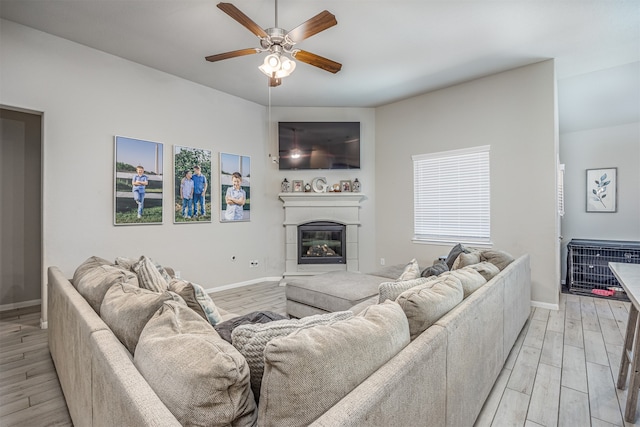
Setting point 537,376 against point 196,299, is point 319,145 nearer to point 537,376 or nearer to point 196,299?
point 196,299

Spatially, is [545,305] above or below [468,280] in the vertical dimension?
below

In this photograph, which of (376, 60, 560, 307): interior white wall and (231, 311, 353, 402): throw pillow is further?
(376, 60, 560, 307): interior white wall

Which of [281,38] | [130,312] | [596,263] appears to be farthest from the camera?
[596,263]

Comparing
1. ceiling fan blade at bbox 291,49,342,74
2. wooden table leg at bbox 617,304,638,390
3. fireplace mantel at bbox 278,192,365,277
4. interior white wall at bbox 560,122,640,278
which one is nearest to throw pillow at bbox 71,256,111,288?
ceiling fan blade at bbox 291,49,342,74

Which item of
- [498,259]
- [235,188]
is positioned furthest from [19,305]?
[498,259]

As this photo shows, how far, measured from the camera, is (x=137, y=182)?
3.74 m

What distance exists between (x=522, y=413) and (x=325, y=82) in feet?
13.3

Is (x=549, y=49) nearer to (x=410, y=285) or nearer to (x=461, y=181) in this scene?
(x=461, y=181)

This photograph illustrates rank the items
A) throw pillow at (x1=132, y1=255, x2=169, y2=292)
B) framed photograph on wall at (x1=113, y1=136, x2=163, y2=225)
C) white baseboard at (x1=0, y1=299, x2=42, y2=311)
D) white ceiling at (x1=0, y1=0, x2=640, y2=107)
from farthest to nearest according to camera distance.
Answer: white baseboard at (x1=0, y1=299, x2=42, y2=311) < framed photograph on wall at (x1=113, y1=136, x2=163, y2=225) < white ceiling at (x1=0, y1=0, x2=640, y2=107) < throw pillow at (x1=132, y1=255, x2=169, y2=292)

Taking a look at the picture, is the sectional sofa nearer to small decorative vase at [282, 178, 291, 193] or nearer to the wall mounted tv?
small decorative vase at [282, 178, 291, 193]

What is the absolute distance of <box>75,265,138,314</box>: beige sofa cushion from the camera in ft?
5.47

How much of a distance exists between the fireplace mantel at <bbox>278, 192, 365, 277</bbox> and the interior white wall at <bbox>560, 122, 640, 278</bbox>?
3403 mm

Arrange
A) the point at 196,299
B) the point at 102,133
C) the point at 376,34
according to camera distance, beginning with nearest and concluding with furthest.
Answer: the point at 196,299 < the point at 376,34 < the point at 102,133

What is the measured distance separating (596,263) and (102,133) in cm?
659
